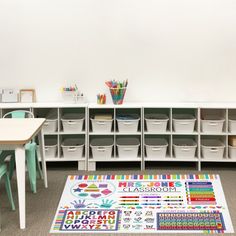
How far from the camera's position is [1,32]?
484 centimetres

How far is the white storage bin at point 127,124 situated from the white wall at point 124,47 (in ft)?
1.30

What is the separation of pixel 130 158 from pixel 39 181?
1.08 meters

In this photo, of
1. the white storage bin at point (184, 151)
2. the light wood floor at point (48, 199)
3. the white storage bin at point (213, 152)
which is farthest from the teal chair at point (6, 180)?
the white storage bin at point (213, 152)

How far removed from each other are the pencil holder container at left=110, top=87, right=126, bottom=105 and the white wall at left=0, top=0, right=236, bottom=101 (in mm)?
285

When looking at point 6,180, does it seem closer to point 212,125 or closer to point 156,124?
point 156,124

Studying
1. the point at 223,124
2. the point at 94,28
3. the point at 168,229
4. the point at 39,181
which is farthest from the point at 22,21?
the point at 168,229

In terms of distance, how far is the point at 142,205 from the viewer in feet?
12.0

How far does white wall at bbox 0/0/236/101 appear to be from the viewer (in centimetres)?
478

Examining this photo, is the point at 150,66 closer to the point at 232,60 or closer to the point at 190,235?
the point at 232,60

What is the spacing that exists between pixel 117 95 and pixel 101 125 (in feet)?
1.30

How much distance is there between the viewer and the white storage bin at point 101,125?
461 cm

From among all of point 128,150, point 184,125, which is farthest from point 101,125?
point 184,125

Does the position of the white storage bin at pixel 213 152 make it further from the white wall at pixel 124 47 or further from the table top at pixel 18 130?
the table top at pixel 18 130

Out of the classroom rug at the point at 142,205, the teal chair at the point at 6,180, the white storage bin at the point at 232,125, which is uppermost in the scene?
the white storage bin at the point at 232,125
